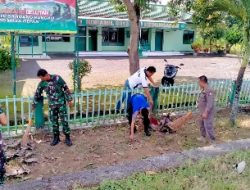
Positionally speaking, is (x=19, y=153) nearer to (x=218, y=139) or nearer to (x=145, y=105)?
(x=145, y=105)

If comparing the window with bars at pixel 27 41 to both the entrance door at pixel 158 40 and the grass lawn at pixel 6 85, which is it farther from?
the entrance door at pixel 158 40

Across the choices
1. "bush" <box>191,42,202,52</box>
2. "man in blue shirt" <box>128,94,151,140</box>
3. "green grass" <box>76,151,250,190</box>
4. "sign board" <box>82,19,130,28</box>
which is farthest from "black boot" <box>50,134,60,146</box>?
"bush" <box>191,42,202,52</box>

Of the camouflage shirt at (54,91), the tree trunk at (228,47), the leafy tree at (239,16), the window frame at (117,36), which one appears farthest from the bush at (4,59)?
the tree trunk at (228,47)

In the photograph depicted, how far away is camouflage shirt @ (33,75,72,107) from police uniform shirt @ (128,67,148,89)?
1.72 m

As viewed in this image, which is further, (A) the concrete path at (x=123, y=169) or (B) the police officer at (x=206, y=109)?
(B) the police officer at (x=206, y=109)

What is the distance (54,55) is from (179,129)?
59.5 ft

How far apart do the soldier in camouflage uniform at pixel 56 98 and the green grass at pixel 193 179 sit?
198cm

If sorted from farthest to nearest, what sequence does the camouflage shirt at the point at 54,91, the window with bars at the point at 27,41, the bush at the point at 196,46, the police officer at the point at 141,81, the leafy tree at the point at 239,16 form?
the bush at the point at 196,46, the window with bars at the point at 27,41, the leafy tree at the point at 239,16, the police officer at the point at 141,81, the camouflage shirt at the point at 54,91

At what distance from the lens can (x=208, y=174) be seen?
4.86 meters

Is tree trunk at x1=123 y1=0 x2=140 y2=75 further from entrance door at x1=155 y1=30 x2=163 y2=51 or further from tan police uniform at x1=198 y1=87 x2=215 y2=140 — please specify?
entrance door at x1=155 y1=30 x2=163 y2=51

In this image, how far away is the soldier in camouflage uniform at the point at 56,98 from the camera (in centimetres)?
579

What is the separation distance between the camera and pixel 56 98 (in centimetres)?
588

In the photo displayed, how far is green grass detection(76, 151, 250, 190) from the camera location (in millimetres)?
4363

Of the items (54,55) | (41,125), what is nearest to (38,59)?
(54,55)
